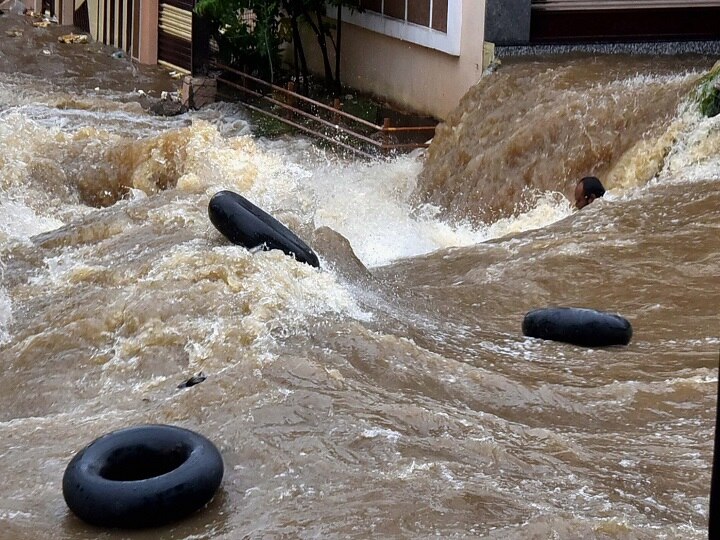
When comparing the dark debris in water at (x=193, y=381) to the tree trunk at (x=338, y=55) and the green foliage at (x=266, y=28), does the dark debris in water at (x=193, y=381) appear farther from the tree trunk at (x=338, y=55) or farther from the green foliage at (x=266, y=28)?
the tree trunk at (x=338, y=55)

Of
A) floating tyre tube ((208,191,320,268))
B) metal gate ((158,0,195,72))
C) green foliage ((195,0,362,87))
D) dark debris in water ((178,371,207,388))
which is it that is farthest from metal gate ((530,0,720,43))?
dark debris in water ((178,371,207,388))

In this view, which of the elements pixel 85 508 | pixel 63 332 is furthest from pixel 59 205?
pixel 85 508

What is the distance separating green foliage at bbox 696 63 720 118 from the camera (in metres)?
10.9

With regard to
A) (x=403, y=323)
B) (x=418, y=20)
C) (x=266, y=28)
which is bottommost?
(x=403, y=323)

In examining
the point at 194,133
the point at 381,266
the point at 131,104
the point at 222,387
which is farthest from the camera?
the point at 131,104

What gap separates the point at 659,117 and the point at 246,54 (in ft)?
26.9

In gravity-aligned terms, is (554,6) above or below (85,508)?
above

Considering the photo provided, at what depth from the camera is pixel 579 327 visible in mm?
7398

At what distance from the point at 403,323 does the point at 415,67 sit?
9014 millimetres

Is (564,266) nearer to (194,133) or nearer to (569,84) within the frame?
(569,84)

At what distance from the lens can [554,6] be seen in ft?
48.2

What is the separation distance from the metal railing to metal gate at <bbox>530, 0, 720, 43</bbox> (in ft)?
6.51

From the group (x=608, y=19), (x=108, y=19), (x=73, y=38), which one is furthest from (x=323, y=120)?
(x=73, y=38)

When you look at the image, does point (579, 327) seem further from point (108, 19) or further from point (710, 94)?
point (108, 19)
